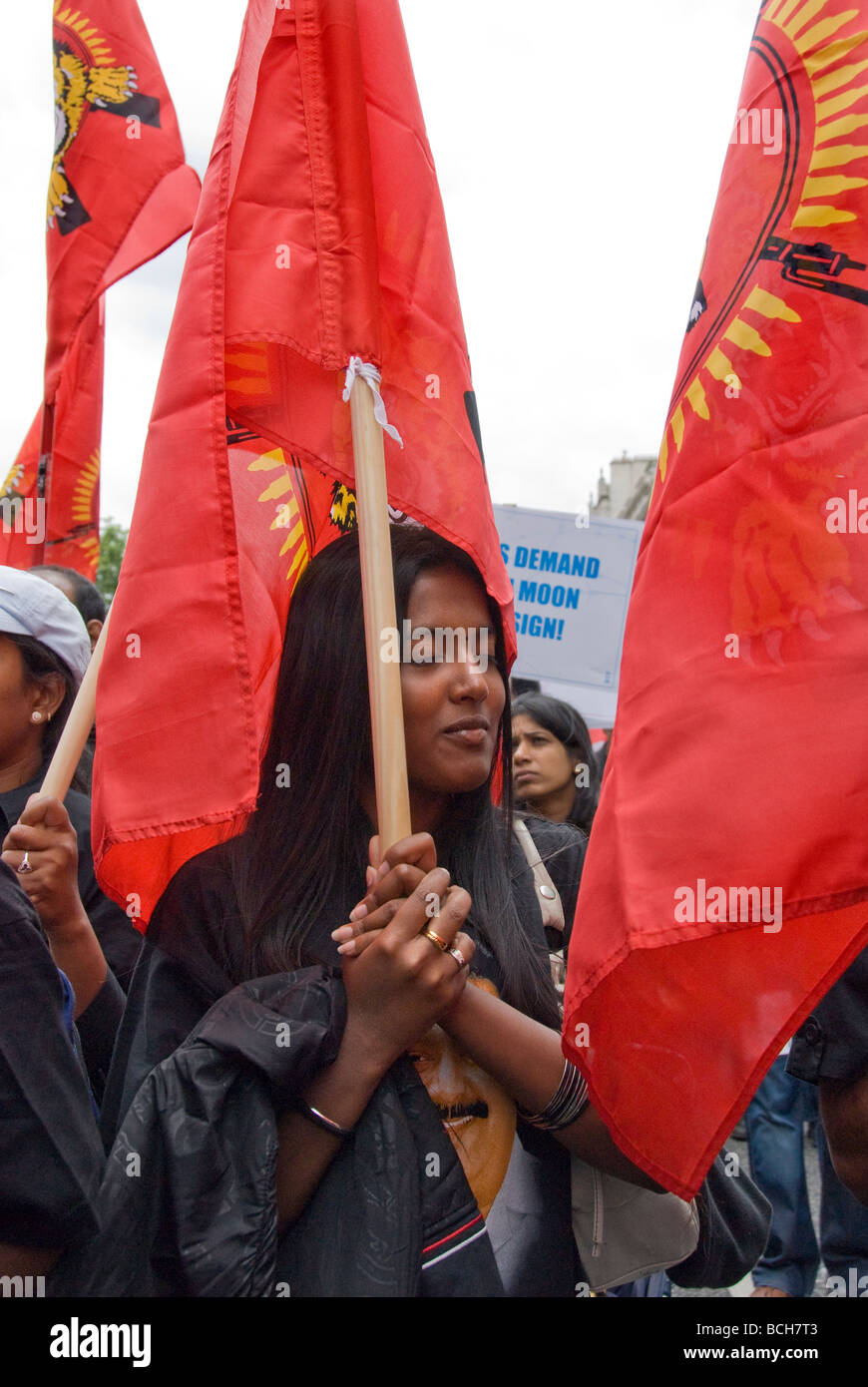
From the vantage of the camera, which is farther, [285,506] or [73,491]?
[73,491]

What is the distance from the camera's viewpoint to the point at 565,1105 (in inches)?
63.6

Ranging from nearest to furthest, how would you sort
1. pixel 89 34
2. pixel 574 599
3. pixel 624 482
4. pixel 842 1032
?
pixel 842 1032 < pixel 89 34 < pixel 574 599 < pixel 624 482

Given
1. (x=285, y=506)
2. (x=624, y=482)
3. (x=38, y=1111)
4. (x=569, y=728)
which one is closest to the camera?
(x=38, y=1111)

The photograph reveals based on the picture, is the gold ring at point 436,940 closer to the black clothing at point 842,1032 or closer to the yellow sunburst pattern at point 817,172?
the black clothing at point 842,1032

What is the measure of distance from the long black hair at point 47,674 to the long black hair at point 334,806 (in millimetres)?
746

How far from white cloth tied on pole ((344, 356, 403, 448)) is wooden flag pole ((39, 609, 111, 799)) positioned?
0.68 meters

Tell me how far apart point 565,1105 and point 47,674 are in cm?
150

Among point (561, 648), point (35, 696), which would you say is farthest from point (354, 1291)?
point (561, 648)

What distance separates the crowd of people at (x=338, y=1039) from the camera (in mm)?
1399

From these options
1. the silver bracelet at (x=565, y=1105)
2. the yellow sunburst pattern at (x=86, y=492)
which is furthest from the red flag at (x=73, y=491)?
the silver bracelet at (x=565, y=1105)

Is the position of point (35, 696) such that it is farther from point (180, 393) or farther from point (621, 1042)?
point (621, 1042)

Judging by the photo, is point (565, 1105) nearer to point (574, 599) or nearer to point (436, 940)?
point (436, 940)

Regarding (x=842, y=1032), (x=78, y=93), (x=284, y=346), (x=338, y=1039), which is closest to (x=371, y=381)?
(x=284, y=346)

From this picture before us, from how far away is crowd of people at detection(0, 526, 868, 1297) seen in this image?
1399 millimetres
